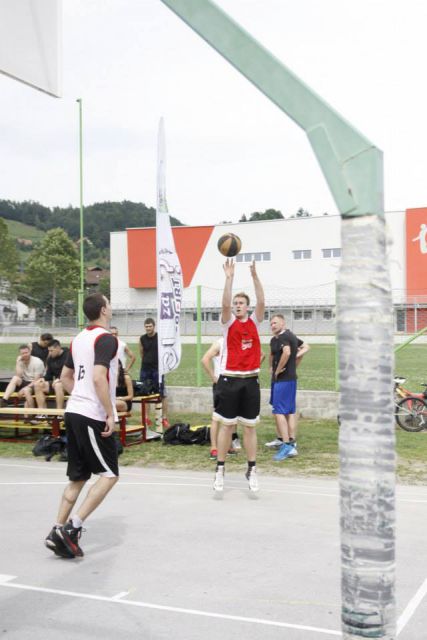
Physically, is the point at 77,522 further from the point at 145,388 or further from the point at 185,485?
the point at 145,388

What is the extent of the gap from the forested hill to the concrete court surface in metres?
96.8

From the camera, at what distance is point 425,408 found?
12008 millimetres

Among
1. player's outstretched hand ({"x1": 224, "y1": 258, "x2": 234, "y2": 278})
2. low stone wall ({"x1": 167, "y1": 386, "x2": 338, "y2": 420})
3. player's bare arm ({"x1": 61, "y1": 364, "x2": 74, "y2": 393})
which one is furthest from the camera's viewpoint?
low stone wall ({"x1": 167, "y1": 386, "x2": 338, "y2": 420})

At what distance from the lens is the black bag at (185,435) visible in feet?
35.8

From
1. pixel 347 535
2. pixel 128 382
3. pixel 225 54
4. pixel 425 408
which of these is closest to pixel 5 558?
pixel 347 535

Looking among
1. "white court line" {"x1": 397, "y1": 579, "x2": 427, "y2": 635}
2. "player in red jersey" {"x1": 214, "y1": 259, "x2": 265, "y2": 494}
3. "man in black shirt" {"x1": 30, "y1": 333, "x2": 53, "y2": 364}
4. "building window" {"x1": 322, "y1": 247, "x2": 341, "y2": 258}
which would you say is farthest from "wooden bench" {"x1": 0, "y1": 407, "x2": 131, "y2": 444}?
"building window" {"x1": 322, "y1": 247, "x2": 341, "y2": 258}

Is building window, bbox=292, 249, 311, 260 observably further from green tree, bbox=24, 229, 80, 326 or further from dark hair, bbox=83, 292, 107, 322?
dark hair, bbox=83, 292, 107, 322

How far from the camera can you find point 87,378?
18.3 ft

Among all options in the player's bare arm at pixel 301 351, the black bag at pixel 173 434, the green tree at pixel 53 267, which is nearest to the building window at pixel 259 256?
the green tree at pixel 53 267

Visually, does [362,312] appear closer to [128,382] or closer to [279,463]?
[279,463]

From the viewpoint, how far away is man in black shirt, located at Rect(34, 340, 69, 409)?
1220 cm

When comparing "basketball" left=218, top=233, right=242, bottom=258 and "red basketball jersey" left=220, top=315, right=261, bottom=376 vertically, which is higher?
"basketball" left=218, top=233, right=242, bottom=258

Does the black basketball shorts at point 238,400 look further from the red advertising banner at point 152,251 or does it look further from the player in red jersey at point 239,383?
the red advertising banner at point 152,251

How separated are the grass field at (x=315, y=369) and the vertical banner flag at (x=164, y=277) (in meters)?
7.16
